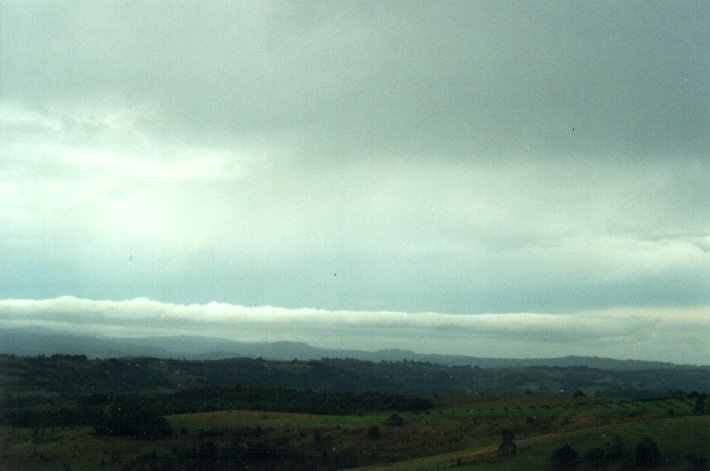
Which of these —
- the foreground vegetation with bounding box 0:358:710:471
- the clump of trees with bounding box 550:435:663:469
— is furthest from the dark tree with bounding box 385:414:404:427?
the clump of trees with bounding box 550:435:663:469

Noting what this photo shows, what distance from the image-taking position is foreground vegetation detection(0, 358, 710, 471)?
4612 cm

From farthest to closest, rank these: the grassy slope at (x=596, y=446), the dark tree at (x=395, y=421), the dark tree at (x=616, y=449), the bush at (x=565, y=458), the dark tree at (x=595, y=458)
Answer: the dark tree at (x=395, y=421) → the dark tree at (x=616, y=449) → the bush at (x=565, y=458) → the grassy slope at (x=596, y=446) → the dark tree at (x=595, y=458)

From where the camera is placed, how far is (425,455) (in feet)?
193

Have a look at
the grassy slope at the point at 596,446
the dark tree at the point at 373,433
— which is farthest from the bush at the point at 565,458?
the dark tree at the point at 373,433

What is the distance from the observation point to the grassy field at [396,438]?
48.3 m

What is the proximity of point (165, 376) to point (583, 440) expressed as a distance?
106602mm

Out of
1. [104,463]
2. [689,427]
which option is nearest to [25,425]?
[104,463]

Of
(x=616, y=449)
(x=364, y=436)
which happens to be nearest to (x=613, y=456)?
(x=616, y=449)

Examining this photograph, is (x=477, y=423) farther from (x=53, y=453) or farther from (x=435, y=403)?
(x=53, y=453)

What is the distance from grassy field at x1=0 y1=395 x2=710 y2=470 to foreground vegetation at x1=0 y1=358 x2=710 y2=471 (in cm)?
12

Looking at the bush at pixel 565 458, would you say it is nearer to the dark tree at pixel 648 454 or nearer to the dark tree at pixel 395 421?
the dark tree at pixel 648 454

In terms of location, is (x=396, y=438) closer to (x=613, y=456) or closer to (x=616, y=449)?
(x=616, y=449)

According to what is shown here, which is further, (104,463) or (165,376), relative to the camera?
(165,376)

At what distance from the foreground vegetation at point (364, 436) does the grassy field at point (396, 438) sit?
→ 12 centimetres
